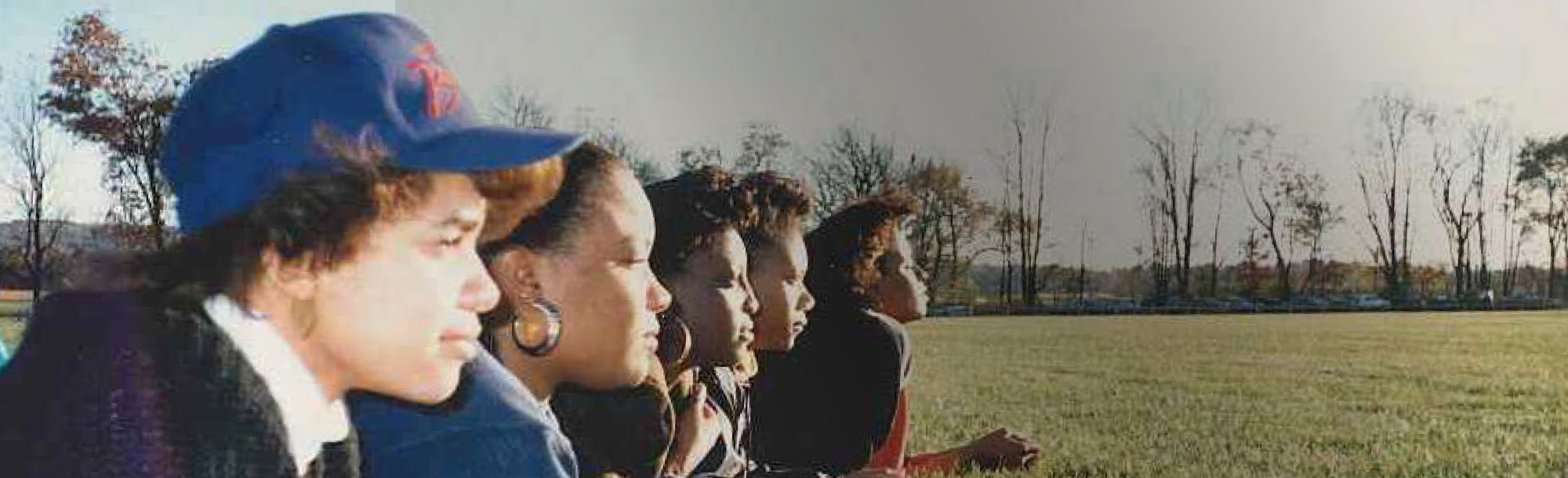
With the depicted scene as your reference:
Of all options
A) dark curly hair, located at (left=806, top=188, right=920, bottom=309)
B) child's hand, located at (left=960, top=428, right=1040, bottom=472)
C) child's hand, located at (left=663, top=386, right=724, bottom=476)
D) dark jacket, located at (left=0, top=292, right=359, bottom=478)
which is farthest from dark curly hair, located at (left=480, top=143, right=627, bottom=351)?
child's hand, located at (left=960, top=428, right=1040, bottom=472)

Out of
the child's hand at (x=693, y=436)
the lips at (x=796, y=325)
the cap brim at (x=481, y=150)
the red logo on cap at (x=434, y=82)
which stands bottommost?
the child's hand at (x=693, y=436)

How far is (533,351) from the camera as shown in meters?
1.94

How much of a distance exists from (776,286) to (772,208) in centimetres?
15

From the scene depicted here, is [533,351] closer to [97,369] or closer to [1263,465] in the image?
[97,369]

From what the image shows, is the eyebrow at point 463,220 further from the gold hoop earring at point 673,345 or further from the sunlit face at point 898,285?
the sunlit face at point 898,285

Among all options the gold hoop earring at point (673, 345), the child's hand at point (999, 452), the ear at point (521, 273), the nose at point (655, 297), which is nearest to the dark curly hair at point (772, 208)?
the gold hoop earring at point (673, 345)

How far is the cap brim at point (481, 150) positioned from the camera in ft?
4.26

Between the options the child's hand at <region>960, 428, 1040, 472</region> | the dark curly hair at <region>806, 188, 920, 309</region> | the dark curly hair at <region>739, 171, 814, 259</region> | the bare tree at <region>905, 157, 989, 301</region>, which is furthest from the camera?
the bare tree at <region>905, 157, 989, 301</region>

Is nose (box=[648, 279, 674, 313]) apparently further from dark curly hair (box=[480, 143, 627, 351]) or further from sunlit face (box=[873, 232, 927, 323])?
sunlit face (box=[873, 232, 927, 323])

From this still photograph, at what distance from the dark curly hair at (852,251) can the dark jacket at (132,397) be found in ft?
7.98

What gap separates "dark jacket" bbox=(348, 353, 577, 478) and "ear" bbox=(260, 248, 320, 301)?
0.25 meters

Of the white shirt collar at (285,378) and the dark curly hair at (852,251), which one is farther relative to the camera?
the dark curly hair at (852,251)

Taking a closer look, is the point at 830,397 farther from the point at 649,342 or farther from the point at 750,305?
the point at 649,342

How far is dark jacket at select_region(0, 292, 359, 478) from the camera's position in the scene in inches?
40.6
